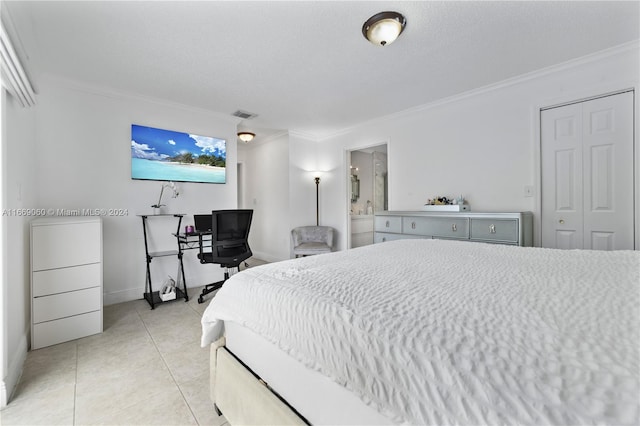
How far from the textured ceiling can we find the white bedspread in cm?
184

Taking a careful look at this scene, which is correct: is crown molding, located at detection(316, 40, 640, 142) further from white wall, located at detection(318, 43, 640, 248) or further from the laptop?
the laptop

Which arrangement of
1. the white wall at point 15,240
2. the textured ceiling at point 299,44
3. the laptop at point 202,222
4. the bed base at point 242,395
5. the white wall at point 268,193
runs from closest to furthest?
the bed base at point 242,395
the white wall at point 15,240
the textured ceiling at point 299,44
the laptop at point 202,222
the white wall at point 268,193

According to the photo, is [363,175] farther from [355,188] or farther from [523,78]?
[523,78]

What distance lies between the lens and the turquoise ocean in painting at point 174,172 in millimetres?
3260

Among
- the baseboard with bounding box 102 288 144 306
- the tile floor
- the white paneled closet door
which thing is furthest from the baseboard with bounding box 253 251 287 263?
the white paneled closet door

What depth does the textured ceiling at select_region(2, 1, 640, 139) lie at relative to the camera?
1859mm

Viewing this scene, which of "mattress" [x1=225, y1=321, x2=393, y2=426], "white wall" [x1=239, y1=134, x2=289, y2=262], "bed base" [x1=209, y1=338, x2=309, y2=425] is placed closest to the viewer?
"mattress" [x1=225, y1=321, x2=393, y2=426]

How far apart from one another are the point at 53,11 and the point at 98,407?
2.66m

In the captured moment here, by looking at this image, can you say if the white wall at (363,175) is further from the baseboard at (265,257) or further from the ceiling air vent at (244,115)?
the ceiling air vent at (244,115)

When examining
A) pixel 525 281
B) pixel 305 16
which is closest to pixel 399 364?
pixel 525 281

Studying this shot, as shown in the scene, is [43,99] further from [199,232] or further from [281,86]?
[281,86]

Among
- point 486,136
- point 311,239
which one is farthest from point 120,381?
point 486,136

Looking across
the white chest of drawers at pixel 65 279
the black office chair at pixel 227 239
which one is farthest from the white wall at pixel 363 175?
the white chest of drawers at pixel 65 279

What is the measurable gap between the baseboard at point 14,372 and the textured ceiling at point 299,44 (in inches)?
80.0
